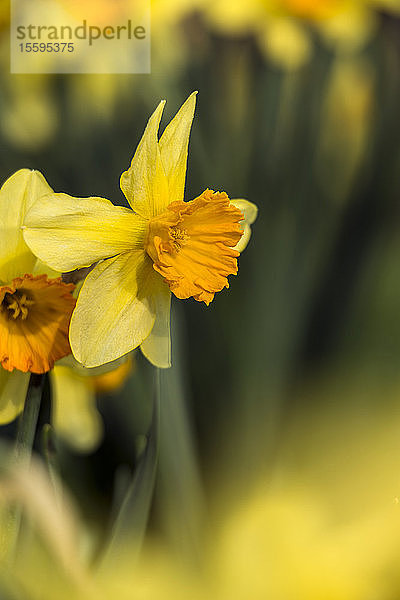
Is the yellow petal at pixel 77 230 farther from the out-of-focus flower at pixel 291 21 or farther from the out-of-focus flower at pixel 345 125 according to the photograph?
the out-of-focus flower at pixel 345 125

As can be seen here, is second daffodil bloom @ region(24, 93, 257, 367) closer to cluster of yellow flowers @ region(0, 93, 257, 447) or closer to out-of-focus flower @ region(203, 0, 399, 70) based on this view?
cluster of yellow flowers @ region(0, 93, 257, 447)

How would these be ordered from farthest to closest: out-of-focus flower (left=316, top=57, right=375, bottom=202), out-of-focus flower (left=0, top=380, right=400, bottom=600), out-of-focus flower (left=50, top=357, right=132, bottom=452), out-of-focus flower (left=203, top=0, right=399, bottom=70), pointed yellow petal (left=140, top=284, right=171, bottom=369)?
out-of-focus flower (left=316, top=57, right=375, bottom=202), out-of-focus flower (left=203, top=0, right=399, bottom=70), out-of-focus flower (left=50, top=357, right=132, bottom=452), pointed yellow petal (left=140, top=284, right=171, bottom=369), out-of-focus flower (left=0, top=380, right=400, bottom=600)

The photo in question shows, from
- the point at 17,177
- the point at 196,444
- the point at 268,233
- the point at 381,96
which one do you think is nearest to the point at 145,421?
the point at 196,444

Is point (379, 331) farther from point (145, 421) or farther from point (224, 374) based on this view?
point (145, 421)

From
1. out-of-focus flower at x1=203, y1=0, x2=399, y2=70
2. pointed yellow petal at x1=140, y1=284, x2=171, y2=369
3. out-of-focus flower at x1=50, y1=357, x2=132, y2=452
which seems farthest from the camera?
out-of-focus flower at x1=203, y1=0, x2=399, y2=70

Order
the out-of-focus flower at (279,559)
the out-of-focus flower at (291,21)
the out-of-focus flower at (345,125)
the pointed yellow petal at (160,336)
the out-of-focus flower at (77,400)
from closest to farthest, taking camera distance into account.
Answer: the out-of-focus flower at (279,559) → the pointed yellow petal at (160,336) → the out-of-focus flower at (77,400) → the out-of-focus flower at (291,21) → the out-of-focus flower at (345,125)

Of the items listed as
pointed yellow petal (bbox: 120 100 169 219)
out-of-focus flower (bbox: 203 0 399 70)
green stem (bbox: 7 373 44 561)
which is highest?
out-of-focus flower (bbox: 203 0 399 70)

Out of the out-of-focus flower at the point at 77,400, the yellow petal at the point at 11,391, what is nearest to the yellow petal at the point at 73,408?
the out-of-focus flower at the point at 77,400

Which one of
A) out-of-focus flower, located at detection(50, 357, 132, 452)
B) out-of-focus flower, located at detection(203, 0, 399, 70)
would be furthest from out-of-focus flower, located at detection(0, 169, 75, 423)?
out-of-focus flower, located at detection(203, 0, 399, 70)
